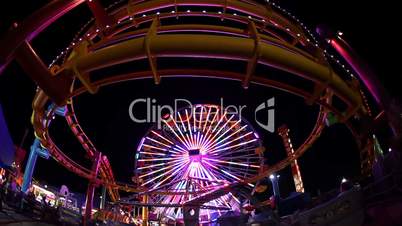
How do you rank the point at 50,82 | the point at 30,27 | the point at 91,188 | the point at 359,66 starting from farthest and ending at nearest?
the point at 91,188, the point at 359,66, the point at 30,27, the point at 50,82

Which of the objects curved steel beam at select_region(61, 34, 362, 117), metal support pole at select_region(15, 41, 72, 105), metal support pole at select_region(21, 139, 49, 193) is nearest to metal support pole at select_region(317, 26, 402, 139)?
curved steel beam at select_region(61, 34, 362, 117)

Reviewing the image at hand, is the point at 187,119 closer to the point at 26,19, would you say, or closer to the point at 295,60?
the point at 26,19

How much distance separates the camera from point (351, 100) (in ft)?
28.0

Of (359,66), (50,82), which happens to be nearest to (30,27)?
(50,82)

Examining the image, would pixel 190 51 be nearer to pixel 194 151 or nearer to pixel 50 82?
pixel 50 82

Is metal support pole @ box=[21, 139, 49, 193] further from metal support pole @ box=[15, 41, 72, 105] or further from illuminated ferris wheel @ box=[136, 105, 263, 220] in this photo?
metal support pole @ box=[15, 41, 72, 105]

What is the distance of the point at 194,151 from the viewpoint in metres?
27.0

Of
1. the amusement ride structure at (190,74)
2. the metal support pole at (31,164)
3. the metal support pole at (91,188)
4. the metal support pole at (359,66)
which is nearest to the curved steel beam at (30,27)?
the amusement ride structure at (190,74)

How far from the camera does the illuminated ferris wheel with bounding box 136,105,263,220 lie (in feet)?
85.6

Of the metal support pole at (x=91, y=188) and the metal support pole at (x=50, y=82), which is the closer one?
the metal support pole at (x=50, y=82)

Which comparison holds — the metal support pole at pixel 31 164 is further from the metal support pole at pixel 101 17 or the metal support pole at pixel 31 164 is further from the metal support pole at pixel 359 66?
the metal support pole at pixel 359 66

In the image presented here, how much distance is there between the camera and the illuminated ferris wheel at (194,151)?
26.1 meters

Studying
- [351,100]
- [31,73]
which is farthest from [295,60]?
[31,73]

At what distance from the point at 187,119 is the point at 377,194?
2002cm
